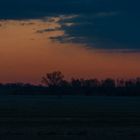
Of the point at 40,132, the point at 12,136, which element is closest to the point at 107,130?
the point at 40,132

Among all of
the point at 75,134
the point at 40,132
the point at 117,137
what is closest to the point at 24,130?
the point at 40,132

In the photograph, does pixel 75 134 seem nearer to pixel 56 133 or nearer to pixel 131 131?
pixel 56 133

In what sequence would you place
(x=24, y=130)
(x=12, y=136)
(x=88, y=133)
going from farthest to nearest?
(x=24, y=130) < (x=88, y=133) < (x=12, y=136)

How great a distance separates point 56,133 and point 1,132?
12.2 ft

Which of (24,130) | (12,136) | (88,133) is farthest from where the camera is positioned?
(24,130)

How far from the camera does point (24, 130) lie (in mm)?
50156

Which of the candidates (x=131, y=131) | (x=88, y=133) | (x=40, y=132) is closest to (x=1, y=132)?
(x=40, y=132)

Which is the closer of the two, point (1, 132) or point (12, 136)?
point (12, 136)

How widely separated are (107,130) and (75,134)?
16.6 ft

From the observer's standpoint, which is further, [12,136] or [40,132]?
[40,132]

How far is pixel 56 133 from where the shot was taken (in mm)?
47594

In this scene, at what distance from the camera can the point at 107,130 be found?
50750 mm

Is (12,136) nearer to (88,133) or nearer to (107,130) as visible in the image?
(88,133)

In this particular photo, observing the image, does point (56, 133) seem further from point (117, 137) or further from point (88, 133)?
point (117, 137)
